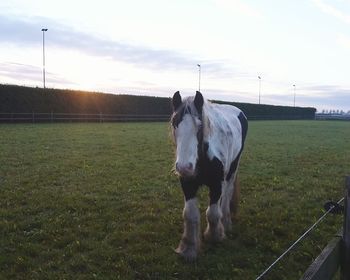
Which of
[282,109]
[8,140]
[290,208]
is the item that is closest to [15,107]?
[8,140]

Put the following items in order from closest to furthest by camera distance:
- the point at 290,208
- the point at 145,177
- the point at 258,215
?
the point at 258,215 → the point at 290,208 → the point at 145,177

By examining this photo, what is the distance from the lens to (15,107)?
128 ft

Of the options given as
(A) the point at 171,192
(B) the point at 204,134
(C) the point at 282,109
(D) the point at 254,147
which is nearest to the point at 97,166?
(A) the point at 171,192

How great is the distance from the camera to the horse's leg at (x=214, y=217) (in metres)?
5.67

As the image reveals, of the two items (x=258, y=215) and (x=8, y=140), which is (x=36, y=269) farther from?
(x=8, y=140)

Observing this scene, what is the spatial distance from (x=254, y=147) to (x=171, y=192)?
12.2 meters

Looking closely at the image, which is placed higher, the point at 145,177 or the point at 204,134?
the point at 204,134

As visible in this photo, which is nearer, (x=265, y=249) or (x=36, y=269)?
(x=36, y=269)

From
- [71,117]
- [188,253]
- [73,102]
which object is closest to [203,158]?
[188,253]

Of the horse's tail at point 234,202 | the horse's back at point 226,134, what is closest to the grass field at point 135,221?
the horse's tail at point 234,202

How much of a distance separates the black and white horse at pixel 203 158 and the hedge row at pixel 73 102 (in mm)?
35513

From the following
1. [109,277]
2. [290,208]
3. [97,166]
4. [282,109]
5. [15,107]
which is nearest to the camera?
[109,277]

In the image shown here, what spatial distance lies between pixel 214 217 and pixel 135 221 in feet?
6.28

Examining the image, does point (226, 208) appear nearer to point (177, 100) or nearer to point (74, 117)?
point (177, 100)
